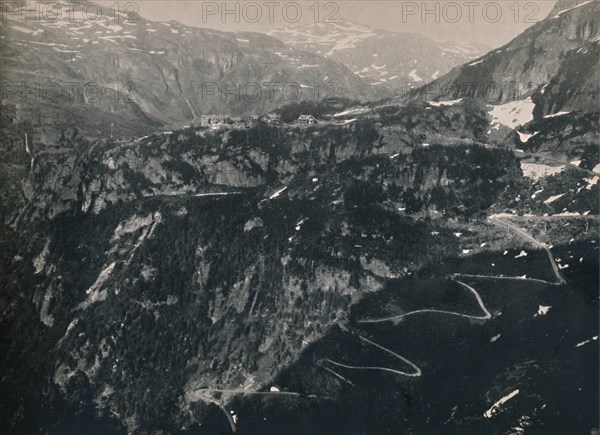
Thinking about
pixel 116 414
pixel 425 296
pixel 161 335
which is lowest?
pixel 116 414

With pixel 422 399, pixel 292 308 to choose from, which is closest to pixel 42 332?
pixel 292 308

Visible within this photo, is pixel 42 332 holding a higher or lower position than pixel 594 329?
lower

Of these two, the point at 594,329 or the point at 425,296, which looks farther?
the point at 425,296

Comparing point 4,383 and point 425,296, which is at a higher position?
point 425,296

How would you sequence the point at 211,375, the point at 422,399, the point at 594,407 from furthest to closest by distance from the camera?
the point at 211,375 → the point at 422,399 → the point at 594,407

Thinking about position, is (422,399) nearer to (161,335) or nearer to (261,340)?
(261,340)

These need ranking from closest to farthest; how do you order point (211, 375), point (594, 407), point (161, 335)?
point (594, 407) < point (211, 375) < point (161, 335)

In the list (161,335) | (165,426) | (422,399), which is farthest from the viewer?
(161,335)

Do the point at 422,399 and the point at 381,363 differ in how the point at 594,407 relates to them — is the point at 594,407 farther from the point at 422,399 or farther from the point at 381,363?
the point at 381,363

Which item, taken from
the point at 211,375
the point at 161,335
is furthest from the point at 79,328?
the point at 211,375
